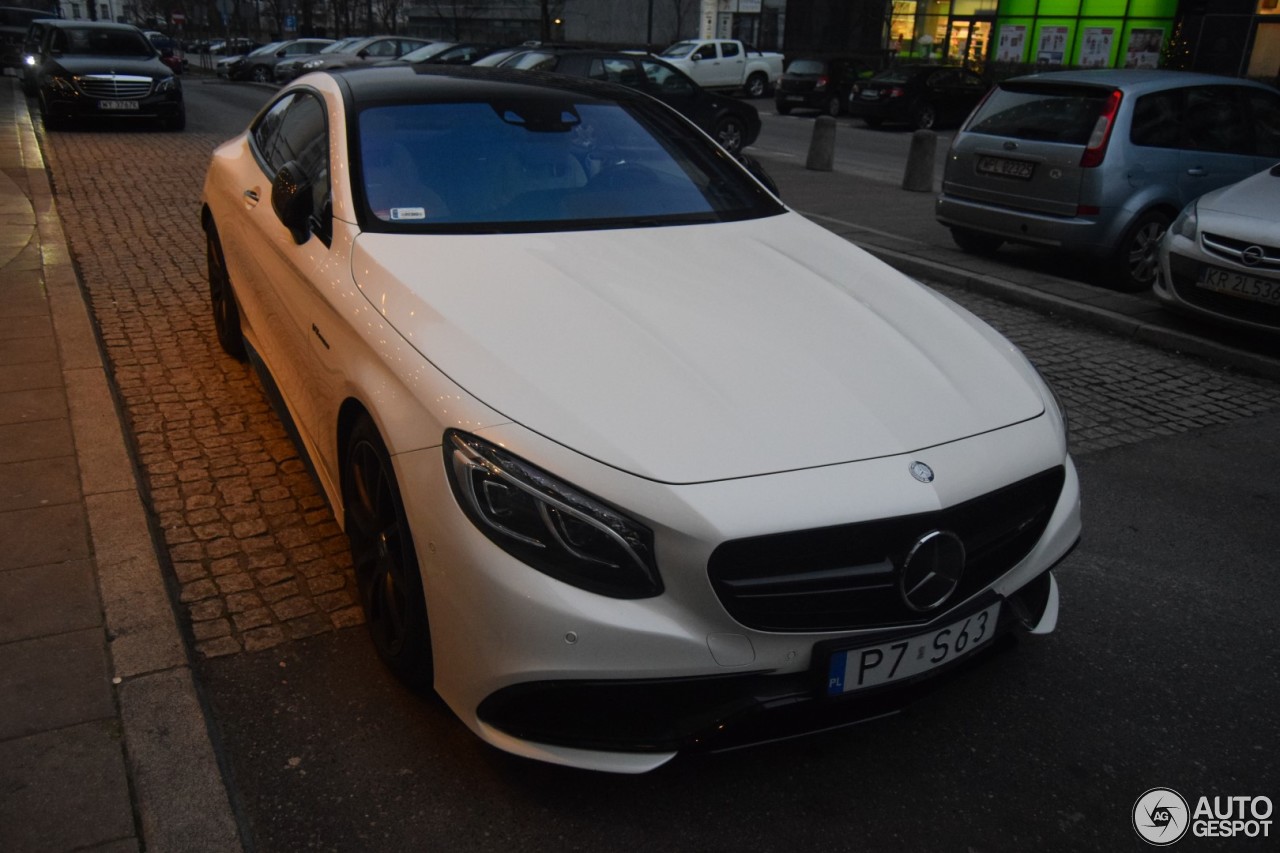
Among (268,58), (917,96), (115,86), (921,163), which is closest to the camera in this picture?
(921,163)

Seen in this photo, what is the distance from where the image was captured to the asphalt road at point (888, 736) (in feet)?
8.30

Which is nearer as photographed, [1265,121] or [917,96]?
[1265,121]

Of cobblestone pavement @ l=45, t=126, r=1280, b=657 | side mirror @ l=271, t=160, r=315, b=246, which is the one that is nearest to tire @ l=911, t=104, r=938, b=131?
cobblestone pavement @ l=45, t=126, r=1280, b=657

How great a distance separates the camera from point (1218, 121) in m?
Result: 8.55

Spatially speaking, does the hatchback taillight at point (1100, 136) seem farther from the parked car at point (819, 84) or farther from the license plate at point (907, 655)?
the parked car at point (819, 84)

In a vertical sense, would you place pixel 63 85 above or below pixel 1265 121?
below

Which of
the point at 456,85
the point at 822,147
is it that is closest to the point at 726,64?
the point at 822,147

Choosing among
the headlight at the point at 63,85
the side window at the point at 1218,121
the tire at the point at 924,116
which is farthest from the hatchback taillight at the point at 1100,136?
the tire at the point at 924,116

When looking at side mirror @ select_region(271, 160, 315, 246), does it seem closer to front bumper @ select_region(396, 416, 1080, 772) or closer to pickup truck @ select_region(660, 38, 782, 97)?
front bumper @ select_region(396, 416, 1080, 772)

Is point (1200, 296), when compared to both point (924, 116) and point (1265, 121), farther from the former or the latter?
point (924, 116)

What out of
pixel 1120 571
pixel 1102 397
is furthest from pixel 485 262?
pixel 1102 397

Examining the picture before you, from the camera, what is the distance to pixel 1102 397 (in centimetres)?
577
